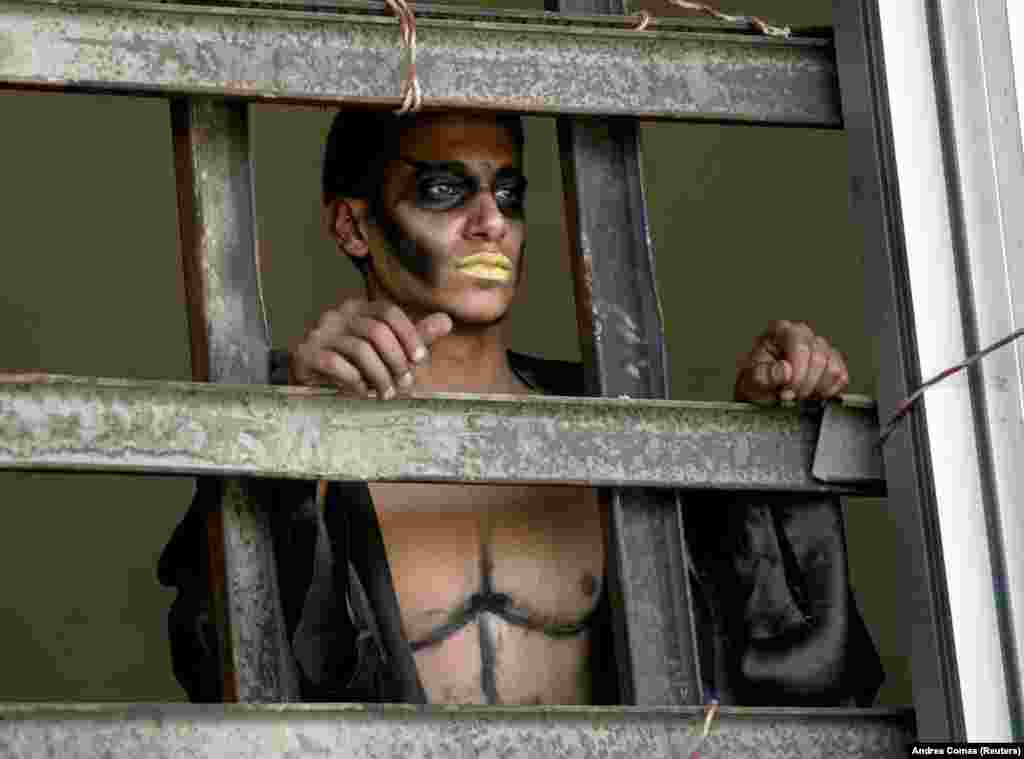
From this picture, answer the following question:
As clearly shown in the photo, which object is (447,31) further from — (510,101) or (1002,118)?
(1002,118)

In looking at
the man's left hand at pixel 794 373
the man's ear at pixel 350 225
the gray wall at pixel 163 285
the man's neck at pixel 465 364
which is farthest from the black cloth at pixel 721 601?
the gray wall at pixel 163 285

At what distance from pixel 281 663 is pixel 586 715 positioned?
30 centimetres

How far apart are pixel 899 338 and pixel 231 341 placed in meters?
0.61

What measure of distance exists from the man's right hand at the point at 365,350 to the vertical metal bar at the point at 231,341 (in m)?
0.06

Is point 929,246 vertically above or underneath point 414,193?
underneath

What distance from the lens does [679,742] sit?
2178 mm

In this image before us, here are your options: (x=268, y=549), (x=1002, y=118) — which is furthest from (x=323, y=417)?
(x=1002, y=118)

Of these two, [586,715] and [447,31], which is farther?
[447,31]

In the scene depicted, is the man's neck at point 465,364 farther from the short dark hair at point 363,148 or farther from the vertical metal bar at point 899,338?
the vertical metal bar at point 899,338

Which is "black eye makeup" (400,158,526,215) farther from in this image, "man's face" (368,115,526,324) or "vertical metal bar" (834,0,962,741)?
"vertical metal bar" (834,0,962,741)

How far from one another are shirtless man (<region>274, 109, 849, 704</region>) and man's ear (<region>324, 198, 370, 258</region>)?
13 millimetres

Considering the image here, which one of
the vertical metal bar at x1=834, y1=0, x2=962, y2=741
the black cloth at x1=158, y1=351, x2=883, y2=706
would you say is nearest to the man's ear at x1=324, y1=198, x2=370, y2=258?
the black cloth at x1=158, y1=351, x2=883, y2=706

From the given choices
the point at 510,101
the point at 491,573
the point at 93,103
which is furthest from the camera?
the point at 93,103

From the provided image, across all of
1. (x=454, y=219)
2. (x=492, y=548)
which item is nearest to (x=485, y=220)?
(x=454, y=219)
